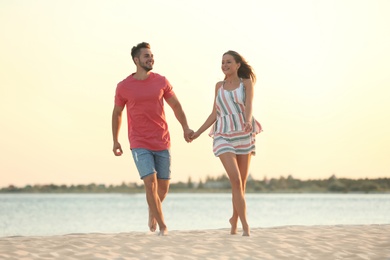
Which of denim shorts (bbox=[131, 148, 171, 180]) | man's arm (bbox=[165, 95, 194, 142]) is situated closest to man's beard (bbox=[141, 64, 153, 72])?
man's arm (bbox=[165, 95, 194, 142])

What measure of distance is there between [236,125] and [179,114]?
0.87 metres

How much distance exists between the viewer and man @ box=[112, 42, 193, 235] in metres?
10.9

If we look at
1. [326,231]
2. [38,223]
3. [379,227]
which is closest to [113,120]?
[326,231]

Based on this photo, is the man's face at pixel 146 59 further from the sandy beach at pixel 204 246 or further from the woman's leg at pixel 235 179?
the sandy beach at pixel 204 246

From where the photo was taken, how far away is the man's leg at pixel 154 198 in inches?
431

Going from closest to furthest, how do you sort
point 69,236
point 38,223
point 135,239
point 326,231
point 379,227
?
1. point 135,239
2. point 69,236
3. point 326,231
4. point 379,227
5. point 38,223

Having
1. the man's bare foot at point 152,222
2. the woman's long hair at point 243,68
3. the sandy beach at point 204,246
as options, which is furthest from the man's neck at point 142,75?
the sandy beach at point 204,246

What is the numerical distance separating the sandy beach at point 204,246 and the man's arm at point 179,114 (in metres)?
1.25

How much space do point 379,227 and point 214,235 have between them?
9.36 ft

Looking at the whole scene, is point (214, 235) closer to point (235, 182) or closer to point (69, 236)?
point (235, 182)

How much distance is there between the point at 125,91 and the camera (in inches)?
436

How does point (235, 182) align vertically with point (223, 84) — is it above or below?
below

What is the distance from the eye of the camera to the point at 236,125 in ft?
35.6

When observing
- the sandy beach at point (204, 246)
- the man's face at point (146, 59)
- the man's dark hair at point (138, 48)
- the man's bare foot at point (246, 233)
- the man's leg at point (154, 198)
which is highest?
the man's dark hair at point (138, 48)
